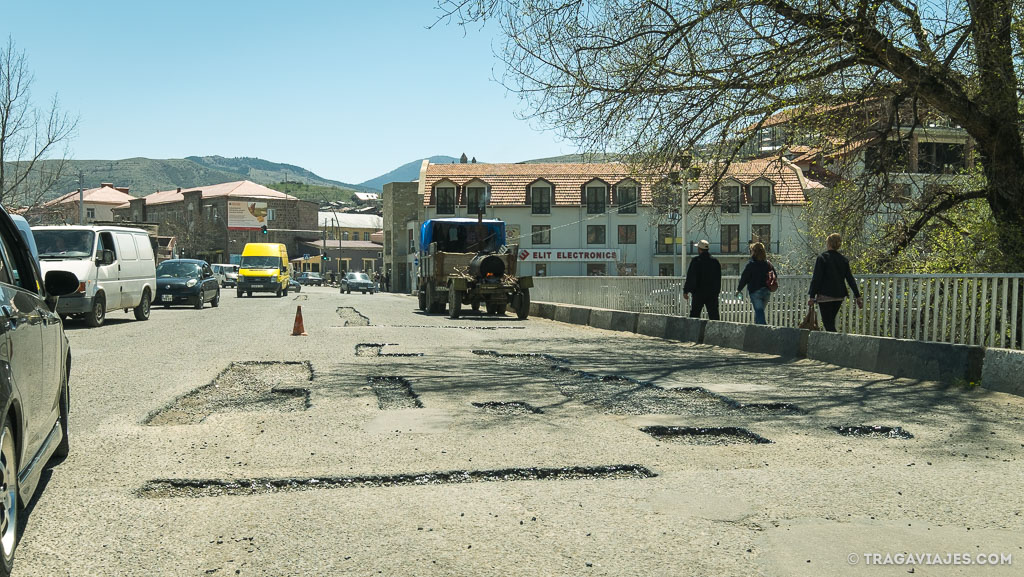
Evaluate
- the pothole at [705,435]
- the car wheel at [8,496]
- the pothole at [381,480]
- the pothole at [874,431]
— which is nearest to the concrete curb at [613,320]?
the pothole at [874,431]

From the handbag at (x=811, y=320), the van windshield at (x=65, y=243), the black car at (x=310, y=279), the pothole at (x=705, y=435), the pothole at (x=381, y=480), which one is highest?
the van windshield at (x=65, y=243)

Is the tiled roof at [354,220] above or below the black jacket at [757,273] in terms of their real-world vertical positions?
above

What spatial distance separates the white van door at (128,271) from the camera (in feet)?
66.5

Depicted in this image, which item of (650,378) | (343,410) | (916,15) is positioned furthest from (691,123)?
(343,410)

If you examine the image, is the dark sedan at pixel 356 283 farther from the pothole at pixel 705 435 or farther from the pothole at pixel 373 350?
the pothole at pixel 705 435

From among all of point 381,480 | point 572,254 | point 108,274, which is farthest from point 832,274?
point 572,254

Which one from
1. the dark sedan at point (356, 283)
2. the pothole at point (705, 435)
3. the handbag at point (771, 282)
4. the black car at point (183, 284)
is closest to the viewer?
the pothole at point (705, 435)

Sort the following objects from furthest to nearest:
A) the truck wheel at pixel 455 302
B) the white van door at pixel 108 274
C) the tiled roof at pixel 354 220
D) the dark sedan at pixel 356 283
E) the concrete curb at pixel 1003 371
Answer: the tiled roof at pixel 354 220 < the dark sedan at pixel 356 283 < the truck wheel at pixel 455 302 < the white van door at pixel 108 274 < the concrete curb at pixel 1003 371

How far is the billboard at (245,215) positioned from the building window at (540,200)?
58673 millimetres

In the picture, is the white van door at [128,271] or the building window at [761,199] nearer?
the white van door at [128,271]

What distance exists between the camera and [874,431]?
22.6 feet

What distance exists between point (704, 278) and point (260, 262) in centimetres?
3325

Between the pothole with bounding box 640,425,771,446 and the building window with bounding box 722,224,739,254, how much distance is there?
65.6 meters

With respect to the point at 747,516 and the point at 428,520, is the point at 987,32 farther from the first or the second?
the point at 428,520
